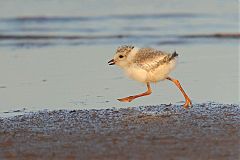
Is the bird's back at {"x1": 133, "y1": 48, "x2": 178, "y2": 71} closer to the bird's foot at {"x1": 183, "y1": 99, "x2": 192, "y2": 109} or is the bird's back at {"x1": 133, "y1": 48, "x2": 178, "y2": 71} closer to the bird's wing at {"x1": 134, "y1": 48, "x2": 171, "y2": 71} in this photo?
the bird's wing at {"x1": 134, "y1": 48, "x2": 171, "y2": 71}

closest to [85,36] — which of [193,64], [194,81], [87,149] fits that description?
[193,64]

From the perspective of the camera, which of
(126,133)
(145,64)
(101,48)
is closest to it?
(126,133)

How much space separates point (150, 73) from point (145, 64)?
0.13 metres

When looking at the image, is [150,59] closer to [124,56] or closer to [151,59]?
[151,59]

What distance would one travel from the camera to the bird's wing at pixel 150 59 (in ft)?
28.0

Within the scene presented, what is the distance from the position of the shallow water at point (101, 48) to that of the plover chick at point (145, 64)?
44 centimetres

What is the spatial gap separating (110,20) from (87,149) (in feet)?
34.8

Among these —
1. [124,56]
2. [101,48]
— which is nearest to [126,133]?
[124,56]

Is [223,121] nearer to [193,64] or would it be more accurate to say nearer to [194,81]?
[194,81]

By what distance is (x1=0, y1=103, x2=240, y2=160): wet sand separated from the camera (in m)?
6.34

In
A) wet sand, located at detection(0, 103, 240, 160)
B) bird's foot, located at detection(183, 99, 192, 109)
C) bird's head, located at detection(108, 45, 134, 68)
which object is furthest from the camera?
bird's head, located at detection(108, 45, 134, 68)

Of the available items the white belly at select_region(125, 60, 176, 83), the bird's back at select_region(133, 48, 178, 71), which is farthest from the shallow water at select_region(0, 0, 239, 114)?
the bird's back at select_region(133, 48, 178, 71)

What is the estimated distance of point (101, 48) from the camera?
13.1 m

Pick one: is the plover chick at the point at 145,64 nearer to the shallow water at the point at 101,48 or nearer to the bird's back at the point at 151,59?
the bird's back at the point at 151,59
